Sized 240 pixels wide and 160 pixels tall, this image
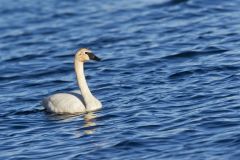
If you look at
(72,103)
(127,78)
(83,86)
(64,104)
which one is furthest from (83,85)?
(127,78)

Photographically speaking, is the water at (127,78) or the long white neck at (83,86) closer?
the water at (127,78)

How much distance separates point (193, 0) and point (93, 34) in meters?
5.79

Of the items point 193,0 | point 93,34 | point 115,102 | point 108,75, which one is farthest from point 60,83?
point 193,0

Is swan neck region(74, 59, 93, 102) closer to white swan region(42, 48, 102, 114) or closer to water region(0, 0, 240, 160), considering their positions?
white swan region(42, 48, 102, 114)

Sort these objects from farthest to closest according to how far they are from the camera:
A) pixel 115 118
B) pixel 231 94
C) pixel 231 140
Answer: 1. pixel 231 94
2. pixel 115 118
3. pixel 231 140

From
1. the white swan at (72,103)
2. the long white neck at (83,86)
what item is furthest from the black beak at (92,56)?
the long white neck at (83,86)

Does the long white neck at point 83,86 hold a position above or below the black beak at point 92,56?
below

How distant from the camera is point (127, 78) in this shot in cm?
2119

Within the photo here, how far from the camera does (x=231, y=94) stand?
18.4m

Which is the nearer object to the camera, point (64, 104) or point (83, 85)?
point (64, 104)

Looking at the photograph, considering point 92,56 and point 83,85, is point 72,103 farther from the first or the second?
point 92,56

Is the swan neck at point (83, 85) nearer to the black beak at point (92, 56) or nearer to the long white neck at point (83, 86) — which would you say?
the long white neck at point (83, 86)

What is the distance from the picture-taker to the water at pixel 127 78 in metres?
15.2

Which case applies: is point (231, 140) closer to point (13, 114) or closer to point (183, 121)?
point (183, 121)
